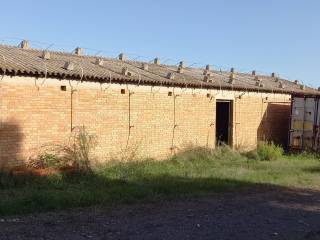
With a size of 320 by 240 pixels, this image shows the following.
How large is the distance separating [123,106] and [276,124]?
9.20m

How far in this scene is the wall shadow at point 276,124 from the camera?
21.6m

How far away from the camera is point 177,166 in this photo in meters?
15.8

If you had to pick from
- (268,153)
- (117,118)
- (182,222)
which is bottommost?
(182,222)

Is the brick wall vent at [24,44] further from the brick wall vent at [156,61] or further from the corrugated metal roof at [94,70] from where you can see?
the brick wall vent at [156,61]

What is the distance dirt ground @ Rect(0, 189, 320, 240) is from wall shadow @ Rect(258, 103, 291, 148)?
1060 centimetres

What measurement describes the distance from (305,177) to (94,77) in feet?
21.4

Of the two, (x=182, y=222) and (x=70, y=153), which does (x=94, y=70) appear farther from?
(x=182, y=222)

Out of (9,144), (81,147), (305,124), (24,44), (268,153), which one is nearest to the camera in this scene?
(9,144)

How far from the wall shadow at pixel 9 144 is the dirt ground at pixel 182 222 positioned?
3532mm

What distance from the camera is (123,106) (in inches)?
608

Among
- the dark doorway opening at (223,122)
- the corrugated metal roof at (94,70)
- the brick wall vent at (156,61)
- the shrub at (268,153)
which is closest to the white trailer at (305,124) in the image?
the corrugated metal roof at (94,70)

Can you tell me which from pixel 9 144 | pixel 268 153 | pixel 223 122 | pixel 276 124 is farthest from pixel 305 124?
pixel 9 144

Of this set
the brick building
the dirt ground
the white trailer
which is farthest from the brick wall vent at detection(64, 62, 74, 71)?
the white trailer

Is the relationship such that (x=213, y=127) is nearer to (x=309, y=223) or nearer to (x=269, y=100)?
(x=269, y=100)
